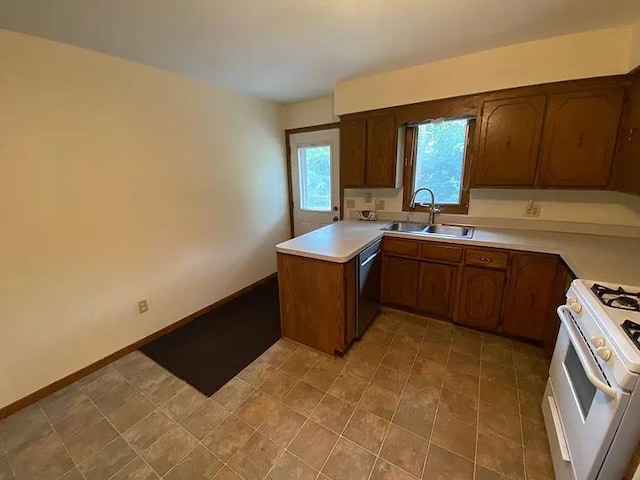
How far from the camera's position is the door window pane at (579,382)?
Answer: 1107 millimetres

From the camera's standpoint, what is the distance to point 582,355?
44.6 inches

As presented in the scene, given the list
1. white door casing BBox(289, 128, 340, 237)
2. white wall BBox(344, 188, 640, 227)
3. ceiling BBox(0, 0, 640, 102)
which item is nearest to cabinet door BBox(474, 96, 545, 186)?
white wall BBox(344, 188, 640, 227)

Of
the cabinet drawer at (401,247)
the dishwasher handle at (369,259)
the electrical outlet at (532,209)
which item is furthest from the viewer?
the cabinet drawer at (401,247)

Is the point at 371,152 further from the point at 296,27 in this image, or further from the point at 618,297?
the point at 618,297

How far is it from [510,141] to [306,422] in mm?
2626

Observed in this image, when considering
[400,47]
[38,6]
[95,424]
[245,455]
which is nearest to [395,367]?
[245,455]

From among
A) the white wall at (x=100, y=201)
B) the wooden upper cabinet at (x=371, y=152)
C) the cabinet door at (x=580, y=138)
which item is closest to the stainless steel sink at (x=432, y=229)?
the wooden upper cabinet at (x=371, y=152)

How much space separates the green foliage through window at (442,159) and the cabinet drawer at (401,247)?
2.24 feet

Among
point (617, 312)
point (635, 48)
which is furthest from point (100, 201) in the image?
point (635, 48)

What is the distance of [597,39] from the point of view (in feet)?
6.25

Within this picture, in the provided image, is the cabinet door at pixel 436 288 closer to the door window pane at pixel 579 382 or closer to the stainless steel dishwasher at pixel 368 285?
the stainless steel dishwasher at pixel 368 285

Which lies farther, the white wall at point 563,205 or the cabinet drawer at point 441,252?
the cabinet drawer at point 441,252

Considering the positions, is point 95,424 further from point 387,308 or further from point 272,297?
point 387,308

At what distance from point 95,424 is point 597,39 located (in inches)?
165
